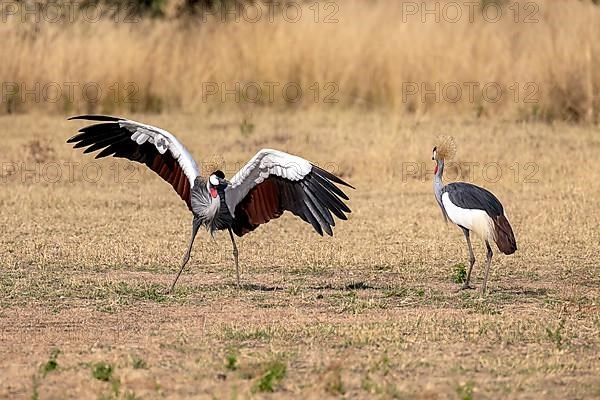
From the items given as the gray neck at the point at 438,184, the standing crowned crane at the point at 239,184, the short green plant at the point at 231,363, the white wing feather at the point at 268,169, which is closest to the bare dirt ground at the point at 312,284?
the short green plant at the point at 231,363

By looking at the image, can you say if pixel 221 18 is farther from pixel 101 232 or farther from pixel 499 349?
pixel 499 349

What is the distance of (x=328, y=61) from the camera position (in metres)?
15.2

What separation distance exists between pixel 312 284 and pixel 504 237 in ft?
4.09

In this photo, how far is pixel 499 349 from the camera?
19.5ft

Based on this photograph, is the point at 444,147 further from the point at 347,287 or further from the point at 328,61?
the point at 328,61

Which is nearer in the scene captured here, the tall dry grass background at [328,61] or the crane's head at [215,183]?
the crane's head at [215,183]

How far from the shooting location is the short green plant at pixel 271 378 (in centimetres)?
518

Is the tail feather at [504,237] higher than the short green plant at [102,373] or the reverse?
higher

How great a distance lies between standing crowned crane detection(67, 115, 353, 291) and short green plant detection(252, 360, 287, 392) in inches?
74.4

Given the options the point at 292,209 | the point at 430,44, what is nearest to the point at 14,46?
the point at 430,44

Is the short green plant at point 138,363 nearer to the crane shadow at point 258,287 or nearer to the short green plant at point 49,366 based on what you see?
the short green plant at point 49,366

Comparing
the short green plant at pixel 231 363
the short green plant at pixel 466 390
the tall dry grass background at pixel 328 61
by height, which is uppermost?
the tall dry grass background at pixel 328 61

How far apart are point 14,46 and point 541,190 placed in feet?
23.1

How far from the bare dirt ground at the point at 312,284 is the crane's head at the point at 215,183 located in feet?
1.98
